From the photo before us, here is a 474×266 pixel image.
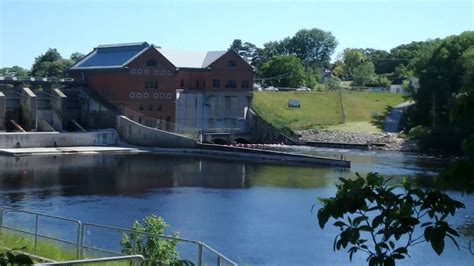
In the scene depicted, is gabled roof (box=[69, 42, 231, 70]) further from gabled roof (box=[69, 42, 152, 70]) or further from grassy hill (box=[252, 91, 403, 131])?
grassy hill (box=[252, 91, 403, 131])

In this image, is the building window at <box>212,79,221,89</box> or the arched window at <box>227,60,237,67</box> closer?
the building window at <box>212,79,221,89</box>

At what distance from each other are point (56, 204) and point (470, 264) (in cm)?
2163

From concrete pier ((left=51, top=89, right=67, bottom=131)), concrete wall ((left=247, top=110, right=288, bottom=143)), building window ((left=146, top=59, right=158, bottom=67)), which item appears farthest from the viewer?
concrete wall ((left=247, top=110, right=288, bottom=143))

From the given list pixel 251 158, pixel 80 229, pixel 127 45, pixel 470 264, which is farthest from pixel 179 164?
pixel 80 229

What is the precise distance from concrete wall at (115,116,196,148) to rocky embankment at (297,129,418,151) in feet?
64.5

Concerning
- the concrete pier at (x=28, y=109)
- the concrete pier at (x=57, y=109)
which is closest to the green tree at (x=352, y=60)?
the concrete pier at (x=57, y=109)

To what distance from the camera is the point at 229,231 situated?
A: 2928cm

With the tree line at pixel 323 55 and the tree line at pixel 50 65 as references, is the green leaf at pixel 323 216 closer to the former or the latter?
the tree line at pixel 50 65

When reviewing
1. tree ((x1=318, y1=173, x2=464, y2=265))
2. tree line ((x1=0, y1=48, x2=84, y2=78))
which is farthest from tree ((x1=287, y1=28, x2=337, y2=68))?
tree ((x1=318, y1=173, x2=464, y2=265))

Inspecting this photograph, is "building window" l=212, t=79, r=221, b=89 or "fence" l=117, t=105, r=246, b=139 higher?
"building window" l=212, t=79, r=221, b=89

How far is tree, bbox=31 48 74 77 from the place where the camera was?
123 meters

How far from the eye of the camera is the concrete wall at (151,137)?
6819cm

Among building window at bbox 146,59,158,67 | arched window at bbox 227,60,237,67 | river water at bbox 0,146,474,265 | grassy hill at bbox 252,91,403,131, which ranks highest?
arched window at bbox 227,60,237,67

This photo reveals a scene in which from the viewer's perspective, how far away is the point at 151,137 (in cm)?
6844
